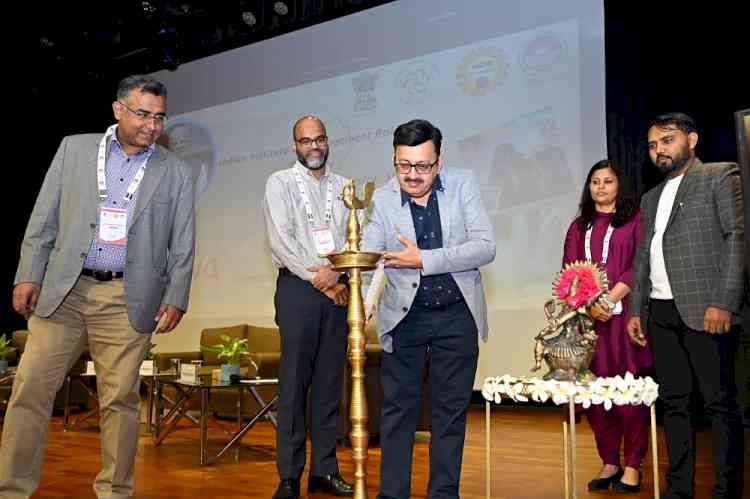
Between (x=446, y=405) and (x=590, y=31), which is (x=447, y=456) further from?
(x=590, y=31)

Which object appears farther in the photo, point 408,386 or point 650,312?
point 650,312

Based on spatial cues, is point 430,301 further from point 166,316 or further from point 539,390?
point 166,316

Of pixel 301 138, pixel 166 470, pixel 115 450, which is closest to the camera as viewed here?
pixel 115 450

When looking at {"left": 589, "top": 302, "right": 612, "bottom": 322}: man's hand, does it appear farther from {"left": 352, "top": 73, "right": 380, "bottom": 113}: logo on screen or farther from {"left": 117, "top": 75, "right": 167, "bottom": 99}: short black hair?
{"left": 352, "top": 73, "right": 380, "bottom": 113}: logo on screen

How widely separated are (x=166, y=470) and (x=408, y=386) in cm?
207

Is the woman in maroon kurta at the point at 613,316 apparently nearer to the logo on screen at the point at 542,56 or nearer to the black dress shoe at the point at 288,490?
the black dress shoe at the point at 288,490


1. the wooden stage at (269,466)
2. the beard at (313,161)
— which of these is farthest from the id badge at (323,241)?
the wooden stage at (269,466)

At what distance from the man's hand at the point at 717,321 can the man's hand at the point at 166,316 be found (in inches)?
75.9

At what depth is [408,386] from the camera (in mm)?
2494

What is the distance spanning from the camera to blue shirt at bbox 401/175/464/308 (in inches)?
98.0

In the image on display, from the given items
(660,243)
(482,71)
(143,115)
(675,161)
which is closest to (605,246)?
(660,243)

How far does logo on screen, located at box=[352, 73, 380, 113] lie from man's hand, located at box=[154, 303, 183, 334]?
4660 millimetres

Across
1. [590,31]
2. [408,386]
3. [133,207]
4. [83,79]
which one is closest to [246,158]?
[83,79]

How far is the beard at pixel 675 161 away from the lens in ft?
9.60
